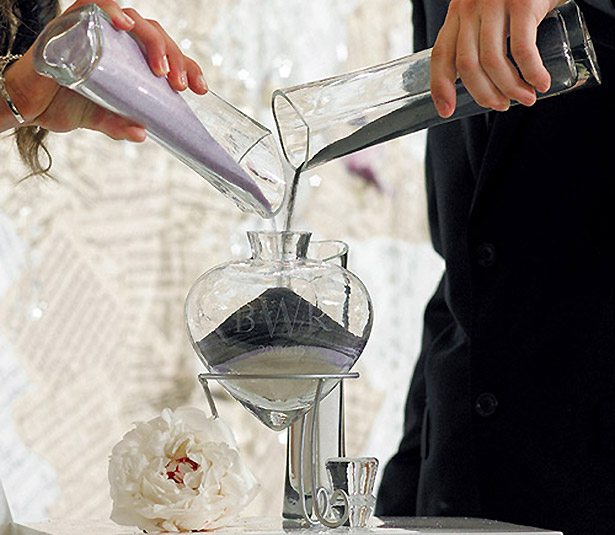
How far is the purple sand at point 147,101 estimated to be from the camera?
0.71m

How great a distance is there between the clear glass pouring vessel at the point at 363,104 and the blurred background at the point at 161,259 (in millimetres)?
1195

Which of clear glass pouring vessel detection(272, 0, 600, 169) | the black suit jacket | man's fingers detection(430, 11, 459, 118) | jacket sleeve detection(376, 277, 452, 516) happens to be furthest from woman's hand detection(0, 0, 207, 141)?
jacket sleeve detection(376, 277, 452, 516)

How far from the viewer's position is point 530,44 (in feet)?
2.54

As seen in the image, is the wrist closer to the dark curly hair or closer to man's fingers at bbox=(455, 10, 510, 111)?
the dark curly hair

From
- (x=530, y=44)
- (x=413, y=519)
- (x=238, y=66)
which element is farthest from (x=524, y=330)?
(x=238, y=66)

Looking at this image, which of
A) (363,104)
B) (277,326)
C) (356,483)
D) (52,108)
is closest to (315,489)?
(356,483)

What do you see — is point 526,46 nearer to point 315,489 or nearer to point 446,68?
point 446,68

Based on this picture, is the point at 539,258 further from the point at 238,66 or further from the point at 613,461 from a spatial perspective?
the point at 238,66

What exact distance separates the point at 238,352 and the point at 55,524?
25 cm

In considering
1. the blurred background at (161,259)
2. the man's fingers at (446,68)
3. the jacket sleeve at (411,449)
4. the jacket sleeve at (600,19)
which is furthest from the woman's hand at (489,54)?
the blurred background at (161,259)

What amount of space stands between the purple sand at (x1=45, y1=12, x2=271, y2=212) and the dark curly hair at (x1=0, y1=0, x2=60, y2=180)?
1.29 ft

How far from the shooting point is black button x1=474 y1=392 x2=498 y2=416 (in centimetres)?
110

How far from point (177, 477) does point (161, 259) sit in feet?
4.62

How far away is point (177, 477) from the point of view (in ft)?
2.42
